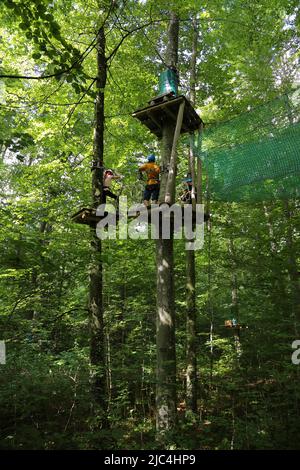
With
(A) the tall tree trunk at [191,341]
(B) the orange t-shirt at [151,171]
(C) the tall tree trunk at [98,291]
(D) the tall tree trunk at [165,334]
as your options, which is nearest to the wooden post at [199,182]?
(D) the tall tree trunk at [165,334]

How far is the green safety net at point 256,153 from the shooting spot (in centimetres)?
497

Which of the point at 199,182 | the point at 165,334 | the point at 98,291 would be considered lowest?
the point at 165,334

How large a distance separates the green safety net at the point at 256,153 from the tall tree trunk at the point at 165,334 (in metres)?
0.83

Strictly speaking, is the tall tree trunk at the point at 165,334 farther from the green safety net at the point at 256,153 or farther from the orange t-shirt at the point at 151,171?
the green safety net at the point at 256,153

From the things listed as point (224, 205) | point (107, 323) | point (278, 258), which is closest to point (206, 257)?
point (224, 205)

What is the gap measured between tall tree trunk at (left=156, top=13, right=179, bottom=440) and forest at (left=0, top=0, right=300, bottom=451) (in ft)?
0.07

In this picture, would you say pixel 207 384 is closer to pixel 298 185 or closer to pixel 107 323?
pixel 107 323

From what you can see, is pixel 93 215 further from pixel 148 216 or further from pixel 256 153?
pixel 256 153

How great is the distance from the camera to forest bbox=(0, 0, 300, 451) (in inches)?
185

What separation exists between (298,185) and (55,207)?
699 cm

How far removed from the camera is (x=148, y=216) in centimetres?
515

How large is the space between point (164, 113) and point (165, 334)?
12.0 ft

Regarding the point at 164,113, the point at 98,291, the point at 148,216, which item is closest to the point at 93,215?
the point at 148,216

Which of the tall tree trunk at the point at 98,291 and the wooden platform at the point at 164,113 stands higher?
the wooden platform at the point at 164,113
